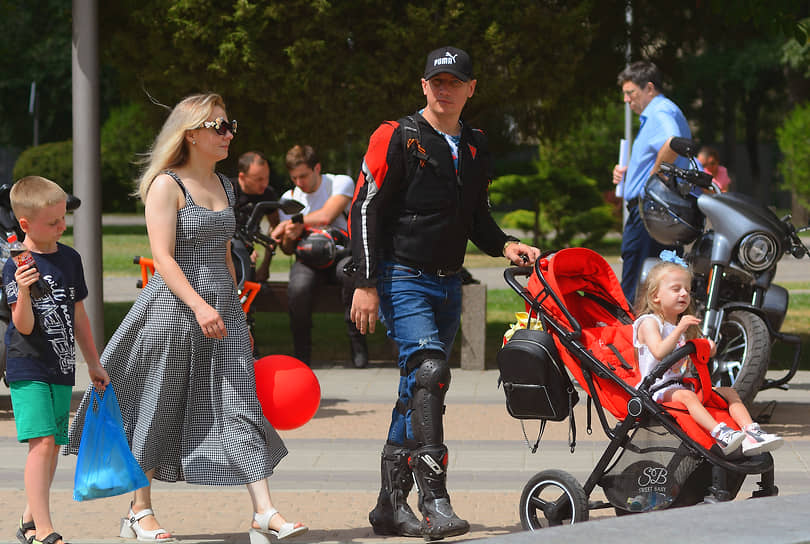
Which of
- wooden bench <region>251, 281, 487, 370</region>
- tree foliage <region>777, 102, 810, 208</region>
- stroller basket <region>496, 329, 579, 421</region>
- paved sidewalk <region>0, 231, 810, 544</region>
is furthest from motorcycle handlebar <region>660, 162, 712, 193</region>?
tree foliage <region>777, 102, 810, 208</region>

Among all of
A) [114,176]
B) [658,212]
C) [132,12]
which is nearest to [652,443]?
[658,212]

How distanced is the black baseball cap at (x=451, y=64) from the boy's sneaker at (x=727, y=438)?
162 centimetres

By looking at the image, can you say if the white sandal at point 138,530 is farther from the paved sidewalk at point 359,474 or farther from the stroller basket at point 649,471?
the stroller basket at point 649,471

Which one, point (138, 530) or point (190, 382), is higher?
point (190, 382)

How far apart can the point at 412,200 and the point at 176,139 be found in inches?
36.5

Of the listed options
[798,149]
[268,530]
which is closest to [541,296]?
[268,530]

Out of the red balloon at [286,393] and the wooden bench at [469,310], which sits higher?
the red balloon at [286,393]

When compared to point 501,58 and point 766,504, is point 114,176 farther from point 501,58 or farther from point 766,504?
point 766,504

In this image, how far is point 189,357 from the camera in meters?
4.82

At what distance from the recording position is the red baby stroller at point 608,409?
15.0 feet

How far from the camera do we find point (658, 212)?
7668 mm

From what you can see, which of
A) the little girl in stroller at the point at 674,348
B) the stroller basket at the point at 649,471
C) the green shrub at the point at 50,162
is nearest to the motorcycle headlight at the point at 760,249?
the little girl in stroller at the point at 674,348

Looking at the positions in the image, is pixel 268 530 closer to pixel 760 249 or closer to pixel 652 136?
pixel 760 249

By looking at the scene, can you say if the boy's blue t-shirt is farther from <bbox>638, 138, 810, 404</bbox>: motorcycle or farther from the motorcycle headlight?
the motorcycle headlight
